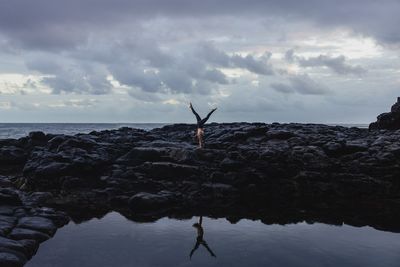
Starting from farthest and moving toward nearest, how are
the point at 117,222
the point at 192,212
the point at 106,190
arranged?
the point at 106,190
the point at 192,212
the point at 117,222

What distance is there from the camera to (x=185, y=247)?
16984 mm

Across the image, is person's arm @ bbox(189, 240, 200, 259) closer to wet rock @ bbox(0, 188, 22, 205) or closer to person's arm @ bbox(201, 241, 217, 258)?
person's arm @ bbox(201, 241, 217, 258)

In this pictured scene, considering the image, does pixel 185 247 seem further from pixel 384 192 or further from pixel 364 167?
pixel 364 167

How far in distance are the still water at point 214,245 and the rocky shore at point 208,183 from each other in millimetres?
1163

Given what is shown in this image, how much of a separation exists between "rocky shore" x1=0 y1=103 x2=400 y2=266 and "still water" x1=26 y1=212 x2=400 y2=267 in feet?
3.82

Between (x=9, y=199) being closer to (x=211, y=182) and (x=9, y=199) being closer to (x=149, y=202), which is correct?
(x=149, y=202)

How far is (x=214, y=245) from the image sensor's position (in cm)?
1733

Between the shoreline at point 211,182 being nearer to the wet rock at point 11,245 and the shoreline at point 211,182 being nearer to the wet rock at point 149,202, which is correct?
the wet rock at point 149,202

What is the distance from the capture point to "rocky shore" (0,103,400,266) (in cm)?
2233

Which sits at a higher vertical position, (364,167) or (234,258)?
(364,167)

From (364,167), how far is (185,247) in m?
19.5

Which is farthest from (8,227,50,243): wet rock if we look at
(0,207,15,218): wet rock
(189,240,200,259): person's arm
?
(189,240,200,259): person's arm

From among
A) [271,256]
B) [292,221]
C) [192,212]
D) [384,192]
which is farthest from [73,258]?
[384,192]

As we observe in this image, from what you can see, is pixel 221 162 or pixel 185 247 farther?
pixel 221 162
